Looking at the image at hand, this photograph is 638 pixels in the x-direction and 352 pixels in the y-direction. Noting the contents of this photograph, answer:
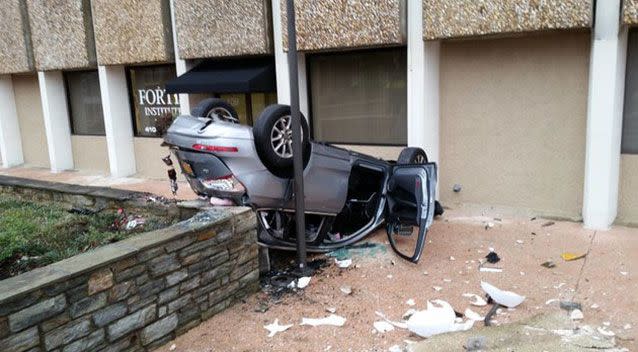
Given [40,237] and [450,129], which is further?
[450,129]

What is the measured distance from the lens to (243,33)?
29.3 feet

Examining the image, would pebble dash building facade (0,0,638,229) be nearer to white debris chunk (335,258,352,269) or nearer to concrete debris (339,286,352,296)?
white debris chunk (335,258,352,269)

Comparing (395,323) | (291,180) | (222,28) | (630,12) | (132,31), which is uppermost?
(132,31)

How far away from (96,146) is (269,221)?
8.41 meters

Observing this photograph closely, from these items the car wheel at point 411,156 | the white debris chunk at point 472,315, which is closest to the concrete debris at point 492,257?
the white debris chunk at point 472,315

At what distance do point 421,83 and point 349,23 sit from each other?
52.0 inches

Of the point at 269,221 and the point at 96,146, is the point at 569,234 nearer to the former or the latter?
the point at 269,221

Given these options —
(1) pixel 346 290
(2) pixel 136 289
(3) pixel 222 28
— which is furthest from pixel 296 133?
(3) pixel 222 28

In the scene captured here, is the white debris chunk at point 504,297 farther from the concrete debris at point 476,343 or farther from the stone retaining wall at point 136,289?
the stone retaining wall at point 136,289

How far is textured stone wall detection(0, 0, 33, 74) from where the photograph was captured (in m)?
12.5

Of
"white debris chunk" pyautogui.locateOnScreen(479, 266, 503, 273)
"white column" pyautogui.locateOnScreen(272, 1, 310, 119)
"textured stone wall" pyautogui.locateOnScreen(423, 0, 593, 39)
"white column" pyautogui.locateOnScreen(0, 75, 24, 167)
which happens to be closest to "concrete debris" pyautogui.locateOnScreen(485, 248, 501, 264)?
"white debris chunk" pyautogui.locateOnScreen(479, 266, 503, 273)

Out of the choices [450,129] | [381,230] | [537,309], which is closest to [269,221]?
[381,230]

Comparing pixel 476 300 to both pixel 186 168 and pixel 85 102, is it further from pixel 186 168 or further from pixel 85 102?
pixel 85 102

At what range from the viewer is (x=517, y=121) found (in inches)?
291
